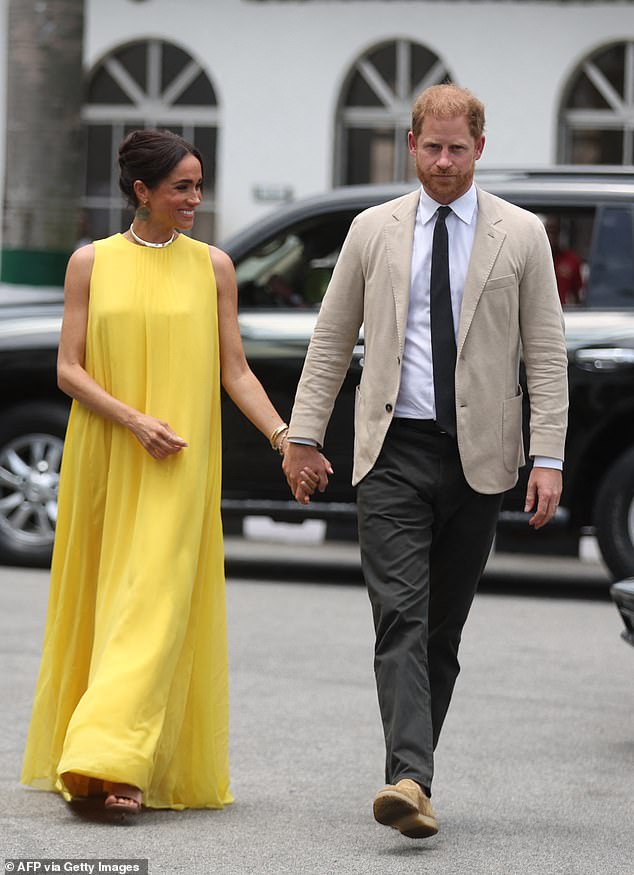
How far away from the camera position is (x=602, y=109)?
61.3 feet

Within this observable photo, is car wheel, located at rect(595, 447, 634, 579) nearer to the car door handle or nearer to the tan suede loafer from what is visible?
the car door handle

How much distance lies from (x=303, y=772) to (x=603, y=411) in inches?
155

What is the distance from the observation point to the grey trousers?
4.71m

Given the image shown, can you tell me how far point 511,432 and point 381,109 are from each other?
14677 millimetres

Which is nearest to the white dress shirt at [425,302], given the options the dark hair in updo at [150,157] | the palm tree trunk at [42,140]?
the dark hair in updo at [150,157]

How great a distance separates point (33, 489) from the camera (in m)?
10.0

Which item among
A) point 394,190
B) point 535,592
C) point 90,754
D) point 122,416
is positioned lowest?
point 535,592

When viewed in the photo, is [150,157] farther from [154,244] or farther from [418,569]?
[418,569]

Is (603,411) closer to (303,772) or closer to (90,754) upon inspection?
(303,772)

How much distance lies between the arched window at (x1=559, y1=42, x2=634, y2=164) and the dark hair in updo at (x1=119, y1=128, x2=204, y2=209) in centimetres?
1399

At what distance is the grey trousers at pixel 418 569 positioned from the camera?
4.71 metres

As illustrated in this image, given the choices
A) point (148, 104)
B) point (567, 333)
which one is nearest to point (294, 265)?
point (567, 333)

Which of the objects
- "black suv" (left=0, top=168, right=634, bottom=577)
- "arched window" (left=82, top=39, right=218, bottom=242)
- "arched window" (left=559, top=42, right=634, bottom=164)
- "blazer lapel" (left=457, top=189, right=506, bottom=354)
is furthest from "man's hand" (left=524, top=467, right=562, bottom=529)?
"arched window" (left=82, top=39, right=218, bottom=242)

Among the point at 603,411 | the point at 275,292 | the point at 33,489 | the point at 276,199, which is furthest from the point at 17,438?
the point at 276,199
